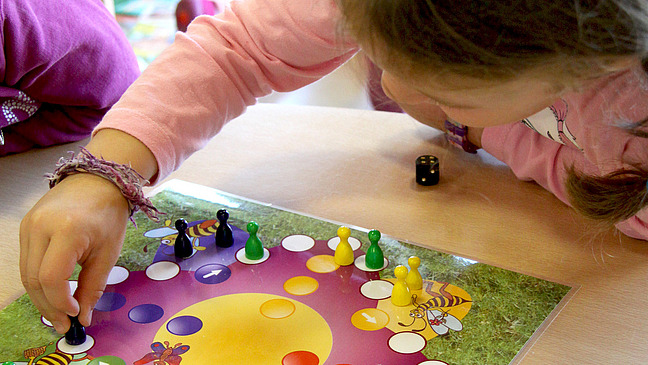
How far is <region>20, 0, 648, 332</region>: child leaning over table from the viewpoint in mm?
389

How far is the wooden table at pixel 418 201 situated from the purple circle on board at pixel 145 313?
128 millimetres

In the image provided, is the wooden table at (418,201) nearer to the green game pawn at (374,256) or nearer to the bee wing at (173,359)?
the green game pawn at (374,256)

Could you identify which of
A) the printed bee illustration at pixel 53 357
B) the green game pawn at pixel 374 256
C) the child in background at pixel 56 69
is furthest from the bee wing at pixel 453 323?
the child in background at pixel 56 69

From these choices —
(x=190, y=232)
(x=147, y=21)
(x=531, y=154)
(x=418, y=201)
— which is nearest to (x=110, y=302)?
(x=190, y=232)

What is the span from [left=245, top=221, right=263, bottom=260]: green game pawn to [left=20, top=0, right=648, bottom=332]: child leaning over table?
0.37 ft

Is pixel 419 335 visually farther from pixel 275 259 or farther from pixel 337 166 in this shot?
pixel 337 166

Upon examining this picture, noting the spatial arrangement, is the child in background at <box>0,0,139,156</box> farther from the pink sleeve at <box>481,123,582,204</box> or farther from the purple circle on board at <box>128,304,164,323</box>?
the pink sleeve at <box>481,123,582,204</box>

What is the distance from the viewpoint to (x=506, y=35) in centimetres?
38

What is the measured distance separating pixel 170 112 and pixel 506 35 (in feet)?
1.39

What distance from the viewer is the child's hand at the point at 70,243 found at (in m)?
0.53

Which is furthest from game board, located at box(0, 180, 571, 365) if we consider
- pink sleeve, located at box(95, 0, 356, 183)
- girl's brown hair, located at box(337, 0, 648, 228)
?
girl's brown hair, located at box(337, 0, 648, 228)

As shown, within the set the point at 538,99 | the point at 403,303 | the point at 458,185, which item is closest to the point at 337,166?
the point at 458,185

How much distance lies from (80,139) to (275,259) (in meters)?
0.45

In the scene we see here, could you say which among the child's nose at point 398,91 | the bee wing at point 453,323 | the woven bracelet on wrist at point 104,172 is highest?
the child's nose at point 398,91
